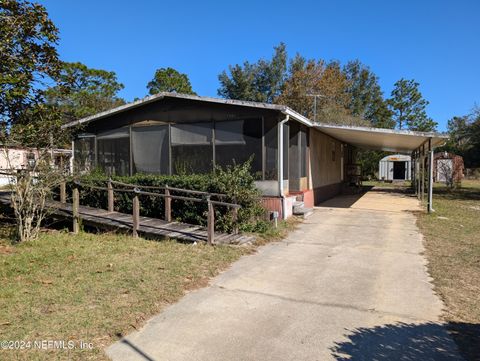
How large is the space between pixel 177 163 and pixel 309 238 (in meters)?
4.54

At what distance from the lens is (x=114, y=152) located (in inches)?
460

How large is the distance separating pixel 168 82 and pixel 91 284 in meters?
39.8

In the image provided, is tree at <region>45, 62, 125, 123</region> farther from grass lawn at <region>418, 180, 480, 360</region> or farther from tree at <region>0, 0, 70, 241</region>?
grass lawn at <region>418, 180, 480, 360</region>

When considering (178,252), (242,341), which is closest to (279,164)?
(178,252)

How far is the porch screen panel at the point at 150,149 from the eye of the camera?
10.7 m

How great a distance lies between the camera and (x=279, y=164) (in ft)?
30.0

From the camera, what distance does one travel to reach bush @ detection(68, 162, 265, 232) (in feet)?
24.5

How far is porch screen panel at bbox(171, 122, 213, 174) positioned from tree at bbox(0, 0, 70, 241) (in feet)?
11.2

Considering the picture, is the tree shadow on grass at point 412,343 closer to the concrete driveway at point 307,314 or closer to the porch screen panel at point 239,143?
the concrete driveway at point 307,314

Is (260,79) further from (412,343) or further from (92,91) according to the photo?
(412,343)

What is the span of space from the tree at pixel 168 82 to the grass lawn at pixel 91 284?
3654 cm

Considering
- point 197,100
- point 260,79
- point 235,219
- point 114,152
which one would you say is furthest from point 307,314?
point 260,79

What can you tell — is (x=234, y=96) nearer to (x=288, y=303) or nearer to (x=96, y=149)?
(x=96, y=149)

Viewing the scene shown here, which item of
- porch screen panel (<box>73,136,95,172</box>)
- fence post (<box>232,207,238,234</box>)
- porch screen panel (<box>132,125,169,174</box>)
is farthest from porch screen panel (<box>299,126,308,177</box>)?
porch screen panel (<box>73,136,95,172</box>)
